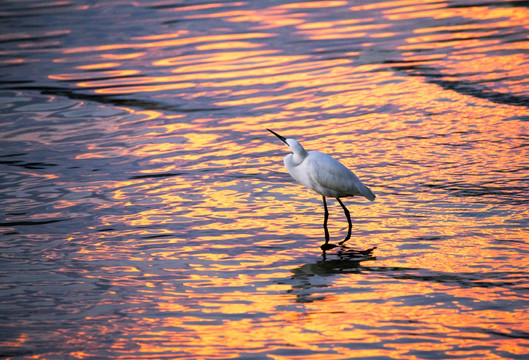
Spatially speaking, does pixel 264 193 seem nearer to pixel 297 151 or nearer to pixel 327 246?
pixel 297 151

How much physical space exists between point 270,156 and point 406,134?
5.57 ft

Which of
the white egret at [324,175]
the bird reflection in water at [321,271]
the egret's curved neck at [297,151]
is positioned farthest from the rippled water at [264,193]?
the egret's curved neck at [297,151]

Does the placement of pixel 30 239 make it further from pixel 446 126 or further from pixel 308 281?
pixel 446 126

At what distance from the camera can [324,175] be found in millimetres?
7914

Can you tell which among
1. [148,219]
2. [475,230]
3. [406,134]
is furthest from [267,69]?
[475,230]

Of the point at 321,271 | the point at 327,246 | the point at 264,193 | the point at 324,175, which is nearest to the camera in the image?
the point at 321,271

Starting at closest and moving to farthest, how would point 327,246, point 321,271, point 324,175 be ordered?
point 321,271, point 327,246, point 324,175

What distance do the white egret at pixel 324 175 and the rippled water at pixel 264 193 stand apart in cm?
34

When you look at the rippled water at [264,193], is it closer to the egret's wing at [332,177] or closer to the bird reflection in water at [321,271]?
the bird reflection in water at [321,271]

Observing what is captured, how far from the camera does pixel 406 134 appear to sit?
35.4ft

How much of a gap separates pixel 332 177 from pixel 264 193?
1.37m

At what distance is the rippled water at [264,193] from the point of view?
6.13 m

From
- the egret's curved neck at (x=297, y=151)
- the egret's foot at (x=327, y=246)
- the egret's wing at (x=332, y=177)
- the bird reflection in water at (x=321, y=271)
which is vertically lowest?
the bird reflection in water at (x=321, y=271)

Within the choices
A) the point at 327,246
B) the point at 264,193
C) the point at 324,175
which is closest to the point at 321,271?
the point at 327,246
